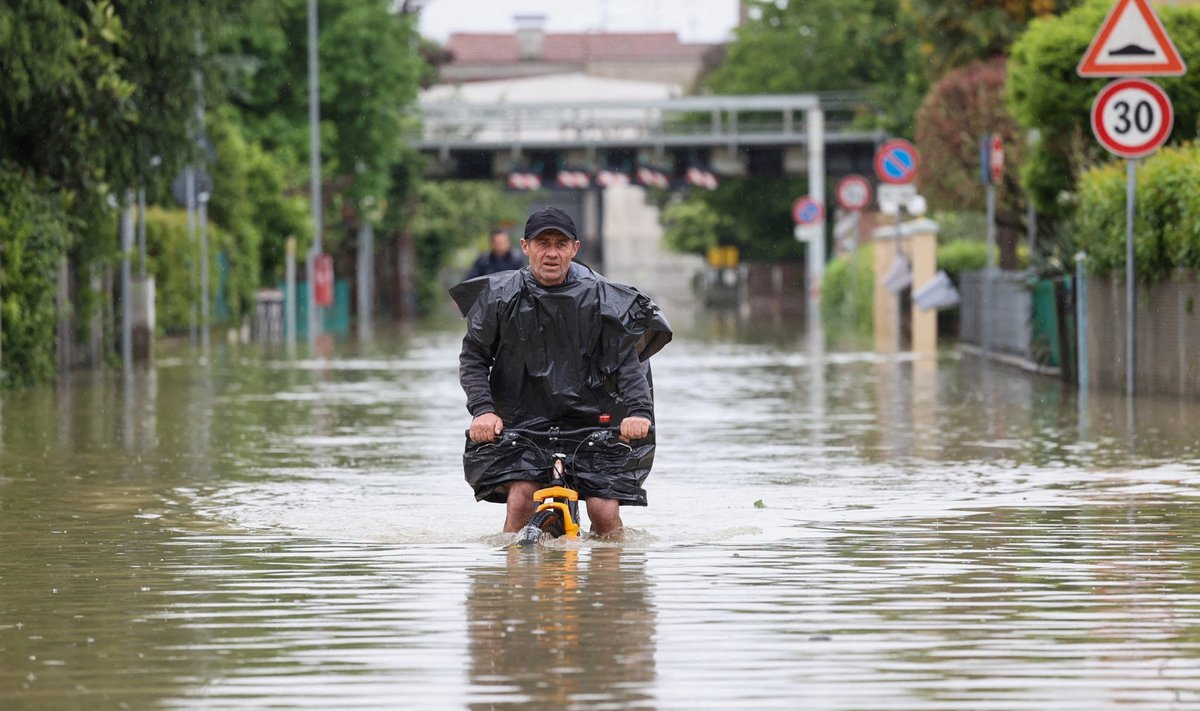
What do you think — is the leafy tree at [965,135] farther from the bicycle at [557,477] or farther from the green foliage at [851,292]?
the bicycle at [557,477]

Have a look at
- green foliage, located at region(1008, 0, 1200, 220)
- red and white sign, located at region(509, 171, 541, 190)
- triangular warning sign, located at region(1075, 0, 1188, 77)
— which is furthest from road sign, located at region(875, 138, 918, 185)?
red and white sign, located at region(509, 171, 541, 190)

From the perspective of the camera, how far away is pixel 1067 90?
26.8 m

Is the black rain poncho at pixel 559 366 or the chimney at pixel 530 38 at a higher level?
the chimney at pixel 530 38

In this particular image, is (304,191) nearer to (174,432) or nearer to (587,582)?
(174,432)

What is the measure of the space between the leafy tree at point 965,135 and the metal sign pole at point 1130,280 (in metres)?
15.6

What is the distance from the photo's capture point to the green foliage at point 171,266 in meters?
35.3

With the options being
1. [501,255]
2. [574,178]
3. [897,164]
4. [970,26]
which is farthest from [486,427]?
[574,178]

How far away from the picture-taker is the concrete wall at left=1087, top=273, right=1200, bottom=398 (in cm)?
1945

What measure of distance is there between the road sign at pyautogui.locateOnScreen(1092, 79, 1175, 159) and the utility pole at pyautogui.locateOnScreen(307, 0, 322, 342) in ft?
112

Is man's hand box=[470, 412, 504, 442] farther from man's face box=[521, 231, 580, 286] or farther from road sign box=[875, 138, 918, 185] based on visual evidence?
road sign box=[875, 138, 918, 185]

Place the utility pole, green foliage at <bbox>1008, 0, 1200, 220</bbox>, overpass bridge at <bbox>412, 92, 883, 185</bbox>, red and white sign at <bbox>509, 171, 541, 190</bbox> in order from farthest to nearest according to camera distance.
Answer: red and white sign at <bbox>509, 171, 541, 190</bbox> < overpass bridge at <bbox>412, 92, 883, 185</bbox> < the utility pole < green foliage at <bbox>1008, 0, 1200, 220</bbox>

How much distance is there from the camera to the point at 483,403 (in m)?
9.52

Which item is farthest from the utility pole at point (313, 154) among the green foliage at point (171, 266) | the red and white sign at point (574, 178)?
the red and white sign at point (574, 178)

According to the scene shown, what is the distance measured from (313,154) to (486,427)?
47648 mm
